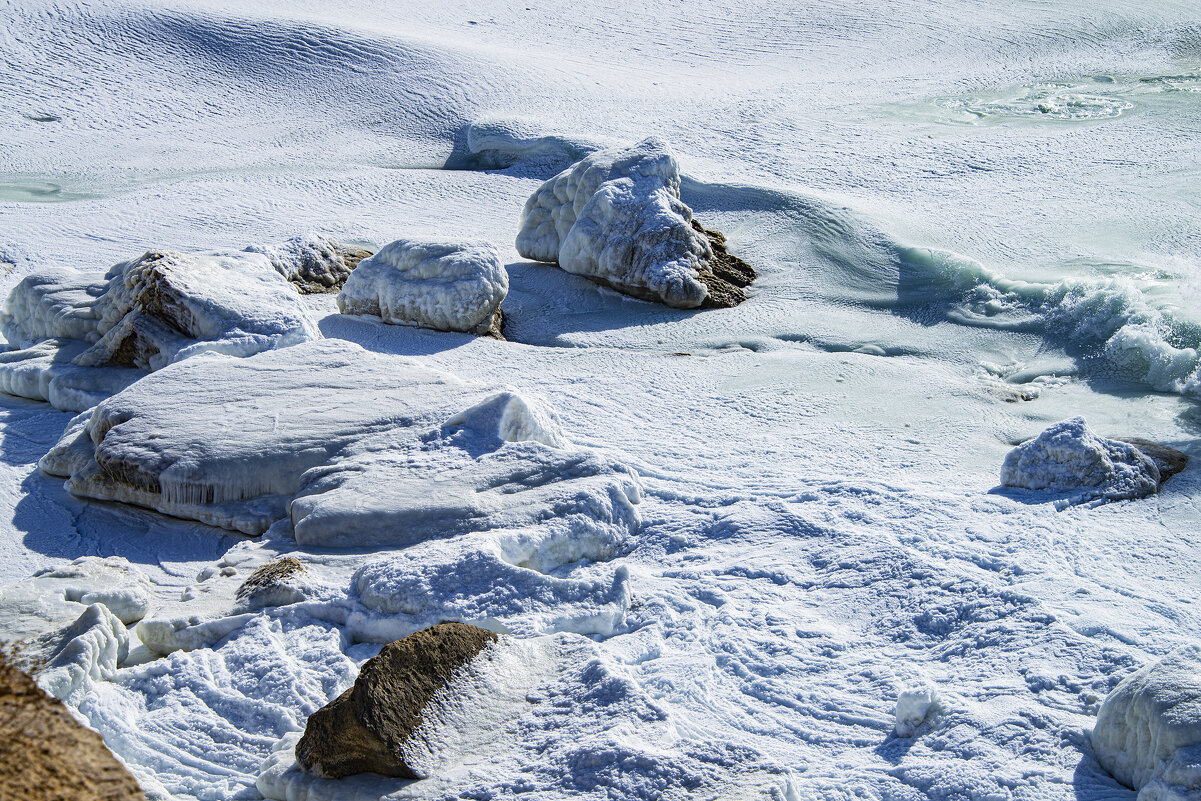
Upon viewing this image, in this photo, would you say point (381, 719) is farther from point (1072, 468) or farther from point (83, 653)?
point (1072, 468)

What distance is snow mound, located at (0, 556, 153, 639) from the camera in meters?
2.51

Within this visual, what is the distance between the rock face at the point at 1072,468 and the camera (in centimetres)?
332

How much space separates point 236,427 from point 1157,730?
270cm

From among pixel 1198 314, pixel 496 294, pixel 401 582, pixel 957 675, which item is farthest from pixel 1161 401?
pixel 401 582

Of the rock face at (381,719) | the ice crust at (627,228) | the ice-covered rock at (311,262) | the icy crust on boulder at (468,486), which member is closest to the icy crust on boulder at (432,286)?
the ice-covered rock at (311,262)

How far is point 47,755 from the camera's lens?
1.09 meters

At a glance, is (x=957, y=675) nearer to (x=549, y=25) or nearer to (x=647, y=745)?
(x=647, y=745)

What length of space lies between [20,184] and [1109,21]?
30.9 feet

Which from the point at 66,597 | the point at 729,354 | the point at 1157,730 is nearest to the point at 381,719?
the point at 66,597

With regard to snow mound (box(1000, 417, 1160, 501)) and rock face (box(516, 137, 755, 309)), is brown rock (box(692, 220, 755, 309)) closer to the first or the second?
rock face (box(516, 137, 755, 309))

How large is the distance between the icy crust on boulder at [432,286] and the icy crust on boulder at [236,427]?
0.82 m

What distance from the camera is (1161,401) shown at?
418 centimetres

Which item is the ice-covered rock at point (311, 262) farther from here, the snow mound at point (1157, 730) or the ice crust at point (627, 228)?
the snow mound at point (1157, 730)

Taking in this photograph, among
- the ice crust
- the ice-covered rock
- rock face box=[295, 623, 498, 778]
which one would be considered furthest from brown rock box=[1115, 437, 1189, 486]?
the ice-covered rock
